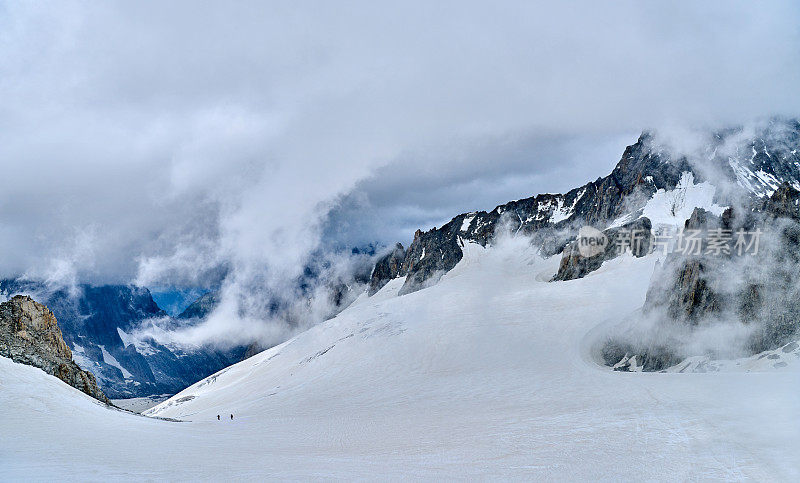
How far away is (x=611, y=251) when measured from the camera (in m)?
104

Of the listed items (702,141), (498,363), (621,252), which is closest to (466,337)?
(498,363)

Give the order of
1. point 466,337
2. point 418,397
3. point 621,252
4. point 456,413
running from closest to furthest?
point 456,413 < point 418,397 < point 466,337 < point 621,252

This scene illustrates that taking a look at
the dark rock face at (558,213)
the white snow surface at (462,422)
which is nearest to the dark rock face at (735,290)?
the white snow surface at (462,422)

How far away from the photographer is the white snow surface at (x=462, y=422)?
19172mm

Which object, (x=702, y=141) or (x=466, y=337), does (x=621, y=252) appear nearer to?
(x=466, y=337)

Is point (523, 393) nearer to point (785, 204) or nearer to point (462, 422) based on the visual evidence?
point (462, 422)

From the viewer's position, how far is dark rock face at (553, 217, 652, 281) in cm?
10100

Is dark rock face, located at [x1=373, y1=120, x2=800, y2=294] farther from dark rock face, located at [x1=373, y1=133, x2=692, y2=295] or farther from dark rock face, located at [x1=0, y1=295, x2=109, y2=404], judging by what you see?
dark rock face, located at [x1=0, y1=295, x2=109, y2=404]

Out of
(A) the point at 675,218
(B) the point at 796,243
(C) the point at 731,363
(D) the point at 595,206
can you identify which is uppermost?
(D) the point at 595,206

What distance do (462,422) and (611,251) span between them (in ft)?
268

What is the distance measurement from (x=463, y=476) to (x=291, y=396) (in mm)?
45875

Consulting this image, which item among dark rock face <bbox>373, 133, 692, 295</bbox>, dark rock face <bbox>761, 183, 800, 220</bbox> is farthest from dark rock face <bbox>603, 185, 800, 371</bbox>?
dark rock face <bbox>373, 133, 692, 295</bbox>

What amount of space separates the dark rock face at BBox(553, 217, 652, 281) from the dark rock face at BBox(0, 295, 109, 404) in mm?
87247

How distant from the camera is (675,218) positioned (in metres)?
115
